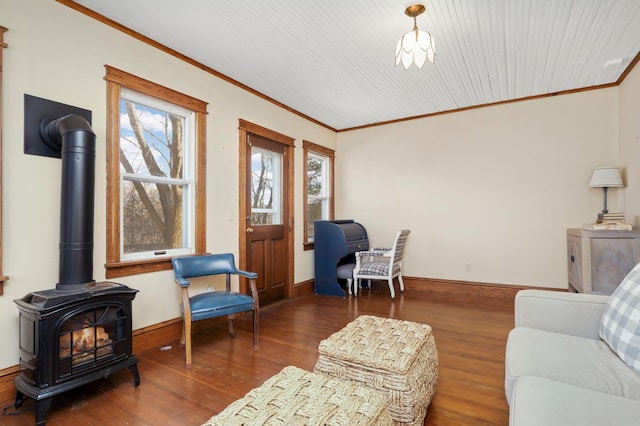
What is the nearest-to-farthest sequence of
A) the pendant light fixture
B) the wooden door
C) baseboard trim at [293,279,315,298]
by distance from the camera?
the pendant light fixture → the wooden door → baseboard trim at [293,279,315,298]

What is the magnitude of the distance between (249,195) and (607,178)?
13.4 ft

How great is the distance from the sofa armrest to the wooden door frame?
9.15 ft

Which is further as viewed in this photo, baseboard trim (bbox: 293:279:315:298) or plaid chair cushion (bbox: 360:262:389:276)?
baseboard trim (bbox: 293:279:315:298)

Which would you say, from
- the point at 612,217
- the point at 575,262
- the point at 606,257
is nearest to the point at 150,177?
the point at 606,257

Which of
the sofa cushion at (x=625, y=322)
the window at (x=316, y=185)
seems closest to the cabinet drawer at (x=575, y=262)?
the sofa cushion at (x=625, y=322)

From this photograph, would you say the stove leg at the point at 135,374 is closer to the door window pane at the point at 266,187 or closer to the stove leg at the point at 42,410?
the stove leg at the point at 42,410

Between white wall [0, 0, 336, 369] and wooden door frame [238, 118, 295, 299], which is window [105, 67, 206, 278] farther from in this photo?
wooden door frame [238, 118, 295, 299]

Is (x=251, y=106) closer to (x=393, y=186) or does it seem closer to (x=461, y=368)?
(x=393, y=186)

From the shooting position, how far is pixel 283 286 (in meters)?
4.51

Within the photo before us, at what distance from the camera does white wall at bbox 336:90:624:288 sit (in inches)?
158

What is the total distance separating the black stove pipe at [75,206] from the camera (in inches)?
80.0

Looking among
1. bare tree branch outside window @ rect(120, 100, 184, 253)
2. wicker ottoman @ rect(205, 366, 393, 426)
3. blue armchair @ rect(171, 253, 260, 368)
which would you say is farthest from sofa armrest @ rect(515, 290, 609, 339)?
bare tree branch outside window @ rect(120, 100, 184, 253)

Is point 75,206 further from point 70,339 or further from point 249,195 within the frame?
point 249,195

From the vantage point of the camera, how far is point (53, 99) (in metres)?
2.25
